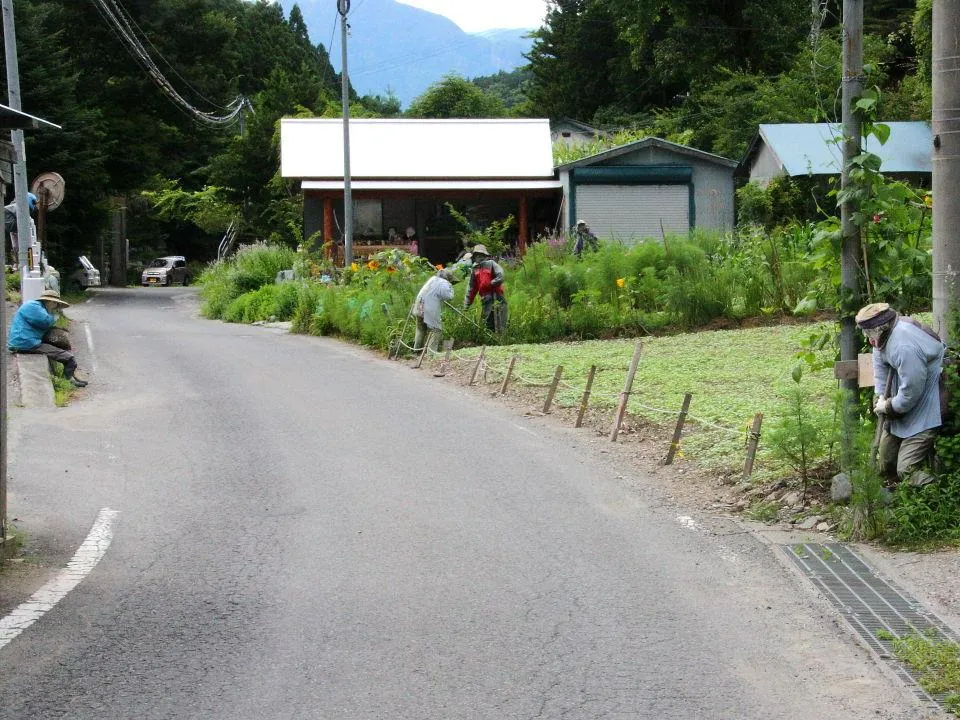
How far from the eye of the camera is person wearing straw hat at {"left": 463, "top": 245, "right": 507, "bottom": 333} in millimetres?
20047

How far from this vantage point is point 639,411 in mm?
12648

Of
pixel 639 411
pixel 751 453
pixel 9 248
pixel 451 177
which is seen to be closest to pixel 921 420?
pixel 751 453

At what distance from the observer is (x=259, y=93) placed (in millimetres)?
55312

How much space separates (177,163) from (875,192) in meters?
60.6

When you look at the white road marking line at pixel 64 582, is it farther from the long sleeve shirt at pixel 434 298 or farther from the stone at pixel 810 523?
the long sleeve shirt at pixel 434 298

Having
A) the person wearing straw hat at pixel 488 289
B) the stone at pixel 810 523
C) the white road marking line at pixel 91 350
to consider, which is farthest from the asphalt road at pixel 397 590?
the person wearing straw hat at pixel 488 289

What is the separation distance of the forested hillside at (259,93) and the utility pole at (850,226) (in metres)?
25.3

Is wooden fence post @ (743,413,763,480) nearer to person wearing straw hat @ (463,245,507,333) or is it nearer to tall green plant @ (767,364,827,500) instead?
tall green plant @ (767,364,827,500)

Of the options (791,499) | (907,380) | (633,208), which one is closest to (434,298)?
(791,499)

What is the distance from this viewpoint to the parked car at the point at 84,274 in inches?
1740

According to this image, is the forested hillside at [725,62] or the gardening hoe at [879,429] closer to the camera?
the gardening hoe at [879,429]

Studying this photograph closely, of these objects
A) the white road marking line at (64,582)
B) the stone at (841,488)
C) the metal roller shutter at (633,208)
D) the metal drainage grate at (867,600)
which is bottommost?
the metal drainage grate at (867,600)

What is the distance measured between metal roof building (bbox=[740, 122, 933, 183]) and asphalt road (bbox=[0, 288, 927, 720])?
25.2 m

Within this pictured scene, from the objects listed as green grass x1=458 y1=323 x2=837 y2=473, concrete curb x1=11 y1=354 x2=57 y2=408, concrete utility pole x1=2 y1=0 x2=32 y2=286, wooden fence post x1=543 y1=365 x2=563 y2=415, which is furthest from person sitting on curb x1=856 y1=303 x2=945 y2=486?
concrete utility pole x1=2 y1=0 x2=32 y2=286
